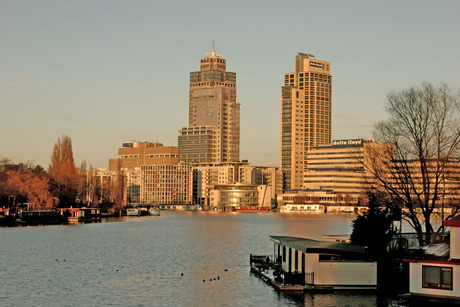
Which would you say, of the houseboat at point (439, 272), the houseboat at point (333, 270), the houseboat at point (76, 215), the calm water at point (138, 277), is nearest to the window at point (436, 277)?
the houseboat at point (439, 272)

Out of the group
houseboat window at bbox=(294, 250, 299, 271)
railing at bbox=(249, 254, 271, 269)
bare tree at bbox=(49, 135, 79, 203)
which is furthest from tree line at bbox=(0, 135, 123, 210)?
houseboat window at bbox=(294, 250, 299, 271)

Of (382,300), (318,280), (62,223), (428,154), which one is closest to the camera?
(382,300)

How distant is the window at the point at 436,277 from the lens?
41.4 m

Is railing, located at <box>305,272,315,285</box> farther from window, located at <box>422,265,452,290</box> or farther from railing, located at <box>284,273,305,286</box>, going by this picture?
window, located at <box>422,265,452,290</box>

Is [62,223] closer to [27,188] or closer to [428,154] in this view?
[27,188]

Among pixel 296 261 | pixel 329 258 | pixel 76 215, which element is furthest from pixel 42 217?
pixel 329 258

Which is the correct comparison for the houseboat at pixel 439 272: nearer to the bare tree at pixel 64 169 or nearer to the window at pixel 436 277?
the window at pixel 436 277

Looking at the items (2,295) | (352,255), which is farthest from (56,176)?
(352,255)

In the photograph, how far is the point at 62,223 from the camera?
17325 centimetres

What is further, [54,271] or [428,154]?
[54,271]

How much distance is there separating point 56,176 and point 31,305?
142 metres

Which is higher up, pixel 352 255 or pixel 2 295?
pixel 352 255

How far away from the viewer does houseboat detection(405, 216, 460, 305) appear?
41.0 metres

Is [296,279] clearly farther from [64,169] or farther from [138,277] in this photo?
[64,169]
